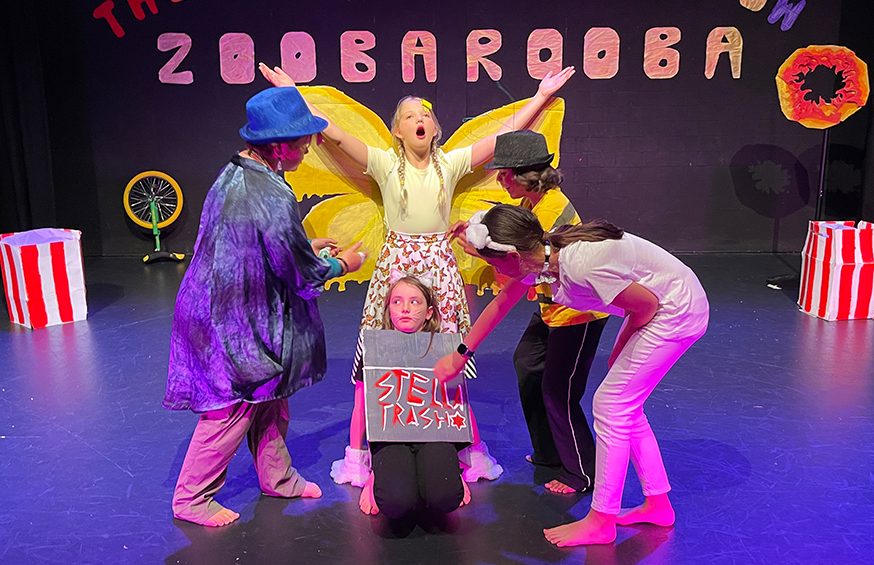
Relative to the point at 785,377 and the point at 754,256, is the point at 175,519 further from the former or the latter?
the point at 754,256

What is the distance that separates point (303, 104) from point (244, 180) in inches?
12.7

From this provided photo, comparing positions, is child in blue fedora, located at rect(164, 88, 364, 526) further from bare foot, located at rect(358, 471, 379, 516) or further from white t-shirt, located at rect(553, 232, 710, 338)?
white t-shirt, located at rect(553, 232, 710, 338)

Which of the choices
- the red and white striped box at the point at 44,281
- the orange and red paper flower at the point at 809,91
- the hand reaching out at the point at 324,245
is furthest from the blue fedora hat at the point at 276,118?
the orange and red paper flower at the point at 809,91

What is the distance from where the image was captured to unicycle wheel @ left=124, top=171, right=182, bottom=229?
757 centimetres

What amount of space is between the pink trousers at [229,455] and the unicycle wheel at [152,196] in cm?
509

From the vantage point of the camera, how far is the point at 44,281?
5.26 meters

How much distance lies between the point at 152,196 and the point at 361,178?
4.87 metres

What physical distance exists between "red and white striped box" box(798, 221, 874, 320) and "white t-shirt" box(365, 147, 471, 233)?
3.17 metres

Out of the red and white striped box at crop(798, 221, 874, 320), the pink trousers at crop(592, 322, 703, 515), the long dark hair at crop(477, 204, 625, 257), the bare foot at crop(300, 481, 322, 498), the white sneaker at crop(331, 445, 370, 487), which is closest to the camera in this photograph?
the long dark hair at crop(477, 204, 625, 257)

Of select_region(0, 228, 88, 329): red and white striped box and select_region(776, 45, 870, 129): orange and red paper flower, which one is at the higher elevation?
select_region(776, 45, 870, 129): orange and red paper flower

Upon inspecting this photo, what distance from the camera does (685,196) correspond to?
7594 mm

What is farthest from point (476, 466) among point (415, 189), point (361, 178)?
point (361, 178)

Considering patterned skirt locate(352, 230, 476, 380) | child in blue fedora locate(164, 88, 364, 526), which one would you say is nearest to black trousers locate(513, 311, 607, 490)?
patterned skirt locate(352, 230, 476, 380)

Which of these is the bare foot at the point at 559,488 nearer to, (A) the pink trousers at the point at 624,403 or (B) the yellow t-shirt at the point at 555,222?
(A) the pink trousers at the point at 624,403
